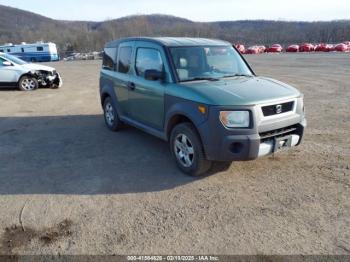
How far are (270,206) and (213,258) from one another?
1.21 metres

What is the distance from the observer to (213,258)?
3.15 meters

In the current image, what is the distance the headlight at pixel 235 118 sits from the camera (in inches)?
166

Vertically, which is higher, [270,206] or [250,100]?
[250,100]

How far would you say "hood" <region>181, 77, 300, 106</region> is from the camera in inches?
168

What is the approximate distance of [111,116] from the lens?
24.1ft

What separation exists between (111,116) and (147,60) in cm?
208

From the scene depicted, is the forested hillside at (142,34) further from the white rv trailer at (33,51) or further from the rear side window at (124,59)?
the rear side window at (124,59)

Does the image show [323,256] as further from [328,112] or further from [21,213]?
A: [328,112]

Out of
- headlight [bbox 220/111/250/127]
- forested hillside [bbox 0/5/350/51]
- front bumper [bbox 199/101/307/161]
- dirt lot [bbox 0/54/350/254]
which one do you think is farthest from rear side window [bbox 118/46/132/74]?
forested hillside [bbox 0/5/350/51]

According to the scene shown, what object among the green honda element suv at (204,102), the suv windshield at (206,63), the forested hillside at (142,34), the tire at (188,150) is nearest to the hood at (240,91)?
the green honda element suv at (204,102)

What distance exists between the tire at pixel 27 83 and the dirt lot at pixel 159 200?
767 centimetres

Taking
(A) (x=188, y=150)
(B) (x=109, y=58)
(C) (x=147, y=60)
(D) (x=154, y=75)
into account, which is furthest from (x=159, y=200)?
(B) (x=109, y=58)

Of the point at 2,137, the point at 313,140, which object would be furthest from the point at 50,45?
the point at 313,140

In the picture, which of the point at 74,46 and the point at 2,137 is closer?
the point at 2,137
